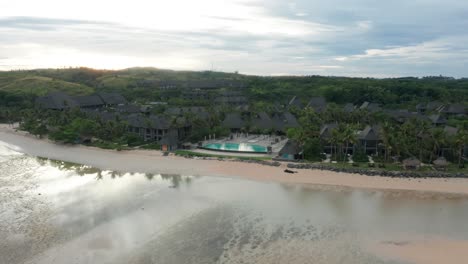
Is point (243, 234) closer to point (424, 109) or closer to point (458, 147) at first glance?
point (458, 147)

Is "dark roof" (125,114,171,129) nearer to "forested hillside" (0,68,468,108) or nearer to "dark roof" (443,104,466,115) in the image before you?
"forested hillside" (0,68,468,108)

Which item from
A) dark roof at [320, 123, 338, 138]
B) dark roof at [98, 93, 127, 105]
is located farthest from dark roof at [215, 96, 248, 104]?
dark roof at [320, 123, 338, 138]

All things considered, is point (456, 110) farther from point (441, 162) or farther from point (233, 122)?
point (233, 122)

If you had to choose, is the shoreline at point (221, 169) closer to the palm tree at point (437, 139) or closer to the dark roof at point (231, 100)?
the palm tree at point (437, 139)

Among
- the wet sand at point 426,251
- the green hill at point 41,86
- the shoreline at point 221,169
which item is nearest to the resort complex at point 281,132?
the shoreline at point 221,169

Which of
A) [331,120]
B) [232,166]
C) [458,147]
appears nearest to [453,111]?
[331,120]
